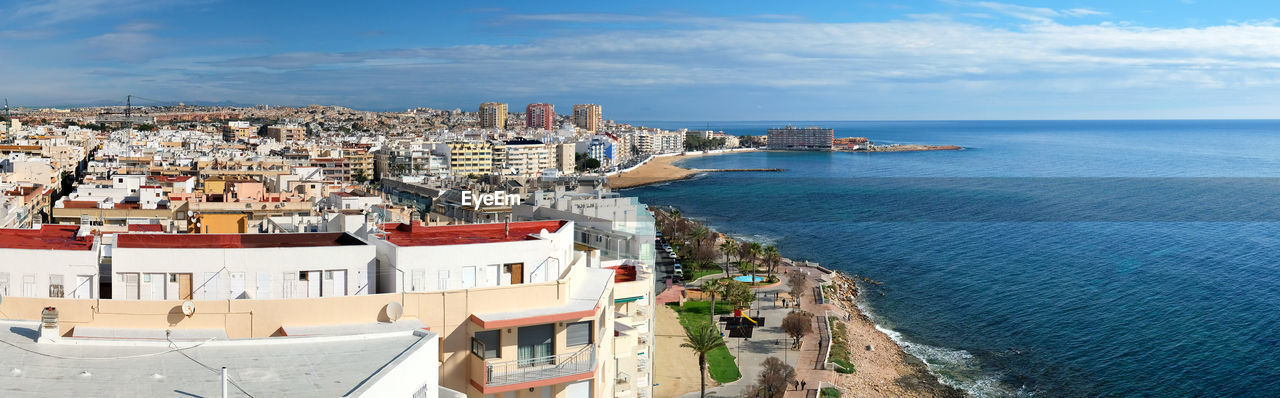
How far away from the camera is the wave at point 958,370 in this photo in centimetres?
2902

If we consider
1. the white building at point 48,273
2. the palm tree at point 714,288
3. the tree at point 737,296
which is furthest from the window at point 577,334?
the tree at point 737,296

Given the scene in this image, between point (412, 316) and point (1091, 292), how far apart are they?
40.1m

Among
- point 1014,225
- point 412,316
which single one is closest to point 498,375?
point 412,316

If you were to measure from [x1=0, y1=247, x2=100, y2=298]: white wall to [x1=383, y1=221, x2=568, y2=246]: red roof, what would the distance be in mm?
3522

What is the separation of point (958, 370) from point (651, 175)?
96.5 metres

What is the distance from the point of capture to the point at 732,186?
110 meters

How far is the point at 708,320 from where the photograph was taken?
34.3 meters

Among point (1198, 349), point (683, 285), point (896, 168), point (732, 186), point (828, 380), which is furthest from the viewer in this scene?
point (896, 168)

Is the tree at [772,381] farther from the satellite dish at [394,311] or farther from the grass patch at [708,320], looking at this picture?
the satellite dish at [394,311]

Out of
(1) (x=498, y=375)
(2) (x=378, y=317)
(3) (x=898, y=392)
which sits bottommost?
(3) (x=898, y=392)

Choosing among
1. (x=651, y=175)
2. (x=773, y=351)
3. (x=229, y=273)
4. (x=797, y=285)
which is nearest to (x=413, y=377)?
(x=229, y=273)

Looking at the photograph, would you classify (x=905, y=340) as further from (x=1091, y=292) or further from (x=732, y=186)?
(x=732, y=186)

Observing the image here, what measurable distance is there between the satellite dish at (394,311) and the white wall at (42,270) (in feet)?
12.8

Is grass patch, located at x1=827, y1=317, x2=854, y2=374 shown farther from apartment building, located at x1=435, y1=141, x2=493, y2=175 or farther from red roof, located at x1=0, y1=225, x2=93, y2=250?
apartment building, located at x1=435, y1=141, x2=493, y2=175
